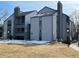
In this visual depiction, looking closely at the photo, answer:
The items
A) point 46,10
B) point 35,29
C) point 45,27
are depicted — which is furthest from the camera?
point 35,29

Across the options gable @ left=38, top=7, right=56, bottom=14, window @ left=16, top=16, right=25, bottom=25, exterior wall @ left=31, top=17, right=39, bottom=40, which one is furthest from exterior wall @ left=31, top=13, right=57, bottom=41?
window @ left=16, top=16, right=25, bottom=25

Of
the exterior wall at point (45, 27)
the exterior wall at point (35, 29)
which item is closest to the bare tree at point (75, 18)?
the exterior wall at point (45, 27)

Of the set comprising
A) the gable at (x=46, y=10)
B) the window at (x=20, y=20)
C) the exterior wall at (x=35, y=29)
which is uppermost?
the gable at (x=46, y=10)

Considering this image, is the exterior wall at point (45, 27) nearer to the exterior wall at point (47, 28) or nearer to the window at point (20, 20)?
the exterior wall at point (47, 28)

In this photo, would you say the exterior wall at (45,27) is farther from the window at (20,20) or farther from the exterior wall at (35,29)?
the window at (20,20)

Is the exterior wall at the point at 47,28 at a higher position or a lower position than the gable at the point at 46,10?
lower

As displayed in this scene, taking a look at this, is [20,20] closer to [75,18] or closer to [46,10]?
[46,10]

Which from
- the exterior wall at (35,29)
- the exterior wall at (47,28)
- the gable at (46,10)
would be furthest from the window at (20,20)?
the gable at (46,10)

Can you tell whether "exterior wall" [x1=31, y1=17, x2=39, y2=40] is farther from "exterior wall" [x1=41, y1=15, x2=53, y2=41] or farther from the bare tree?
the bare tree

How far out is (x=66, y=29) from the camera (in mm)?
12680

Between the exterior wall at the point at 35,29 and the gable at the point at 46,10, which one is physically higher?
the gable at the point at 46,10

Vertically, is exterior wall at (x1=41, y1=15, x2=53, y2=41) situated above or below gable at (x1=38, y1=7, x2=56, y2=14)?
below

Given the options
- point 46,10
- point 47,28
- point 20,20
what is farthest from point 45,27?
point 20,20

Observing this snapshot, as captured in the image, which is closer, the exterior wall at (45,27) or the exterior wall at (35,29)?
the exterior wall at (45,27)
